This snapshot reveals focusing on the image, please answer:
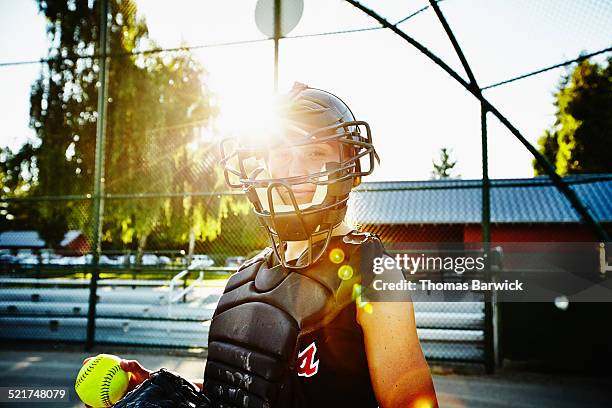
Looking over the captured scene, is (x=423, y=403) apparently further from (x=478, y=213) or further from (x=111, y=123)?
(x=478, y=213)

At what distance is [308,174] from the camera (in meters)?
1.38

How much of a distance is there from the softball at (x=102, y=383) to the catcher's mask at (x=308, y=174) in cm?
96

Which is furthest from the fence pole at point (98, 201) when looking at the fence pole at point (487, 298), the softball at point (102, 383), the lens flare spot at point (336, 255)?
the lens flare spot at point (336, 255)

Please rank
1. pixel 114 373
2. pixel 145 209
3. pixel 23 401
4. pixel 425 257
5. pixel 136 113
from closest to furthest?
pixel 114 373
pixel 23 401
pixel 425 257
pixel 145 209
pixel 136 113

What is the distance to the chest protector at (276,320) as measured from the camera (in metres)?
1.23

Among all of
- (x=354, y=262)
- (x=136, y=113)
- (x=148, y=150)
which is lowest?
(x=354, y=262)

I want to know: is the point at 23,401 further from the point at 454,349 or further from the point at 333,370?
the point at 454,349

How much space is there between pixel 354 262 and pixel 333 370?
317 millimetres

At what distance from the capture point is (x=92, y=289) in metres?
6.40

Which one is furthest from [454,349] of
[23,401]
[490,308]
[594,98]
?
[594,98]

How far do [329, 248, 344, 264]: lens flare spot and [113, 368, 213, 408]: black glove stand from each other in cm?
59

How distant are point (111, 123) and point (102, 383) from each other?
13460 millimetres

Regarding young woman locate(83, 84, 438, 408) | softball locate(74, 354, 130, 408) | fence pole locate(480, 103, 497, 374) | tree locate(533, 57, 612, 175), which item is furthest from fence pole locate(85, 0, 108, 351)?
tree locate(533, 57, 612, 175)

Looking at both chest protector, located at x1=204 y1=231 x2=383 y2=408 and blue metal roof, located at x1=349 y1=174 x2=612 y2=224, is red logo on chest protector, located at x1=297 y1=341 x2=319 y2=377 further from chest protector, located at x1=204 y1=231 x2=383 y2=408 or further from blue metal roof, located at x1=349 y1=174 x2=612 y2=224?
blue metal roof, located at x1=349 y1=174 x2=612 y2=224
